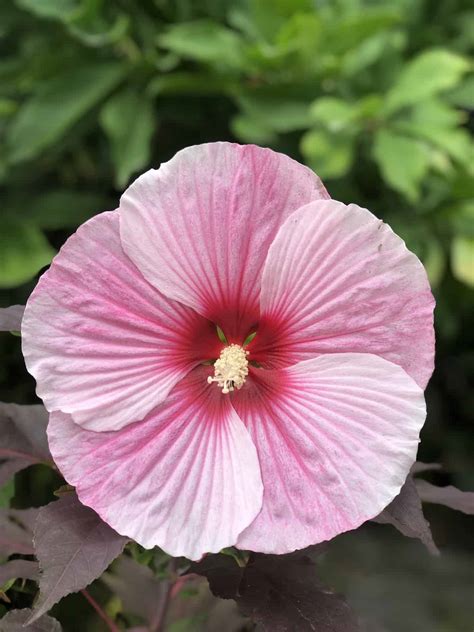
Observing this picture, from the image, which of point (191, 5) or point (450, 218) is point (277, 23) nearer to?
point (191, 5)

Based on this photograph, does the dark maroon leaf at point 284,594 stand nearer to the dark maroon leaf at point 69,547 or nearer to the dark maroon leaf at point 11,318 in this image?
the dark maroon leaf at point 69,547

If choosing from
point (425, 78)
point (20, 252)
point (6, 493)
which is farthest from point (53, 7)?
point (6, 493)

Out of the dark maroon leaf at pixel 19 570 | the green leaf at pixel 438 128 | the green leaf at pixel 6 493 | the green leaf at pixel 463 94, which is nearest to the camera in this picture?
the dark maroon leaf at pixel 19 570

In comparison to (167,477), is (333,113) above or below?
below

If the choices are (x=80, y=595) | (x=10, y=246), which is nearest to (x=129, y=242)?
(x=80, y=595)

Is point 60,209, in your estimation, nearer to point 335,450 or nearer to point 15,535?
point 15,535

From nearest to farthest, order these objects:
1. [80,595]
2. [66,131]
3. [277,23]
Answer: [80,595] → [277,23] → [66,131]

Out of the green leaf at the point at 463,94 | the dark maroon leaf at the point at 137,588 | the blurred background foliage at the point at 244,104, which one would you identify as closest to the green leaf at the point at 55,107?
the blurred background foliage at the point at 244,104
